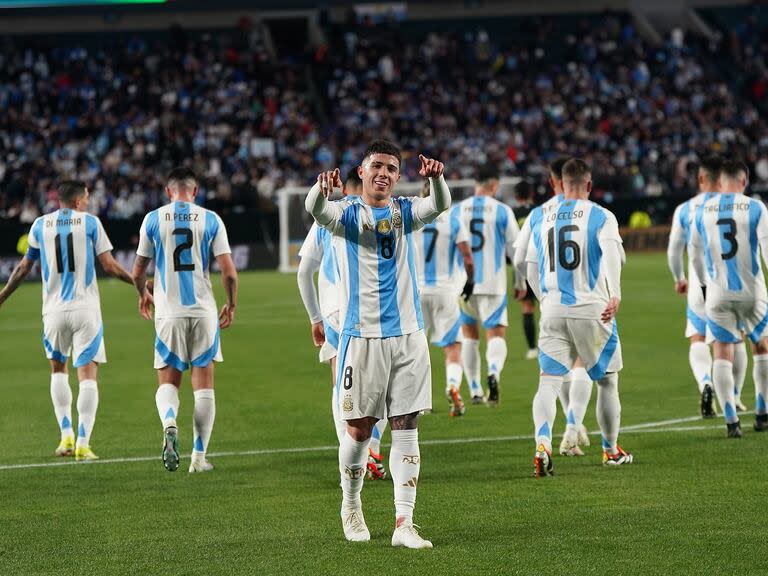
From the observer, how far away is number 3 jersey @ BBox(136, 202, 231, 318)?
9.46 m

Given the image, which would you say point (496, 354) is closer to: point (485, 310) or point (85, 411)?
point (485, 310)

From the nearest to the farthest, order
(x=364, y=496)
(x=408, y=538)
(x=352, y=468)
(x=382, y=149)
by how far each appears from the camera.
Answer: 1. (x=408, y=538)
2. (x=382, y=149)
3. (x=352, y=468)
4. (x=364, y=496)

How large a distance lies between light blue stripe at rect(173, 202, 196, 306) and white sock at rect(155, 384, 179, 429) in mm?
628

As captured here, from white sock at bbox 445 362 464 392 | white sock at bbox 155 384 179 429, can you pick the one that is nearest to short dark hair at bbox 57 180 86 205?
white sock at bbox 155 384 179 429

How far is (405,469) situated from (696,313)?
583 cm

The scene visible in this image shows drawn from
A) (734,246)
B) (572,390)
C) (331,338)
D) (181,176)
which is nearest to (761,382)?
(734,246)

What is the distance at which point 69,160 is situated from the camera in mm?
35906

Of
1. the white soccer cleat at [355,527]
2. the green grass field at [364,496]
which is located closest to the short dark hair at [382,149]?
the white soccer cleat at [355,527]

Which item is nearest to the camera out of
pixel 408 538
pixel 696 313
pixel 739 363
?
pixel 408 538

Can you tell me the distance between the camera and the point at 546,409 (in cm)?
909

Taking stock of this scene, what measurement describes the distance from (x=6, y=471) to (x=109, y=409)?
333 cm

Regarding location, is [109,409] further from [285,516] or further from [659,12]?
[659,12]

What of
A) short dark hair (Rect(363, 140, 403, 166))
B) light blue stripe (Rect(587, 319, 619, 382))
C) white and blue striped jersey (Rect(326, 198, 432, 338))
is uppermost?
short dark hair (Rect(363, 140, 403, 166))

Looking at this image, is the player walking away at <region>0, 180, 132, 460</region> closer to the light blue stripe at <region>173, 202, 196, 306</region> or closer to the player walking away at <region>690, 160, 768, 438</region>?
the light blue stripe at <region>173, 202, 196, 306</region>
